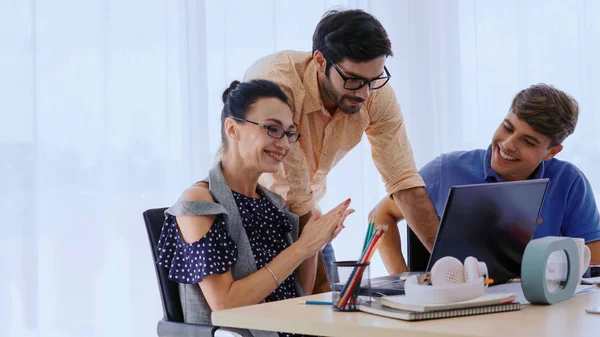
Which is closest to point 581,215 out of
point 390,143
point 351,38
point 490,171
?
point 490,171

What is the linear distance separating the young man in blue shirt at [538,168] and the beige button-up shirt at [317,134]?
0.46ft

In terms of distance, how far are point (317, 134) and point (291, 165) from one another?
0.22 metres

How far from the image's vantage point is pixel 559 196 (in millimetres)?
2277

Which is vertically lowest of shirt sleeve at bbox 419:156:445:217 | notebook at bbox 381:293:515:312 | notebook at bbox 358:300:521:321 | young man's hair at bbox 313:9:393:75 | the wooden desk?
the wooden desk

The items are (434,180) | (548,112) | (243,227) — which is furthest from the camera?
(434,180)

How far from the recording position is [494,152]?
2.29 metres

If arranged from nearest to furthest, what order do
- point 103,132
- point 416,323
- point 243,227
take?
point 416,323, point 243,227, point 103,132

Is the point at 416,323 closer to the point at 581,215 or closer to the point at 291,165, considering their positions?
the point at 291,165

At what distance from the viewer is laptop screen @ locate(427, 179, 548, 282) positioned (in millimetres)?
1520

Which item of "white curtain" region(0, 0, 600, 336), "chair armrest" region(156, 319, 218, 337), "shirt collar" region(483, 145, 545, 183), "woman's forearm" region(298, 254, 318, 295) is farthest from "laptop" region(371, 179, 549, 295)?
"white curtain" region(0, 0, 600, 336)

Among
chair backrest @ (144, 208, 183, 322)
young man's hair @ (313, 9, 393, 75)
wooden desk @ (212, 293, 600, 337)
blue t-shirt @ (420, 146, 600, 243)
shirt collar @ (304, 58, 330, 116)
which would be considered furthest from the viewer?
blue t-shirt @ (420, 146, 600, 243)

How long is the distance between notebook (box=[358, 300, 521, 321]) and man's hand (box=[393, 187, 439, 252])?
0.87 meters

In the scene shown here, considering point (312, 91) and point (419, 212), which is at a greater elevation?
point (312, 91)

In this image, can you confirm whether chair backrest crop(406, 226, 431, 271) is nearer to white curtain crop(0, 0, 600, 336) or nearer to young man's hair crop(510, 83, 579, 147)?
young man's hair crop(510, 83, 579, 147)
